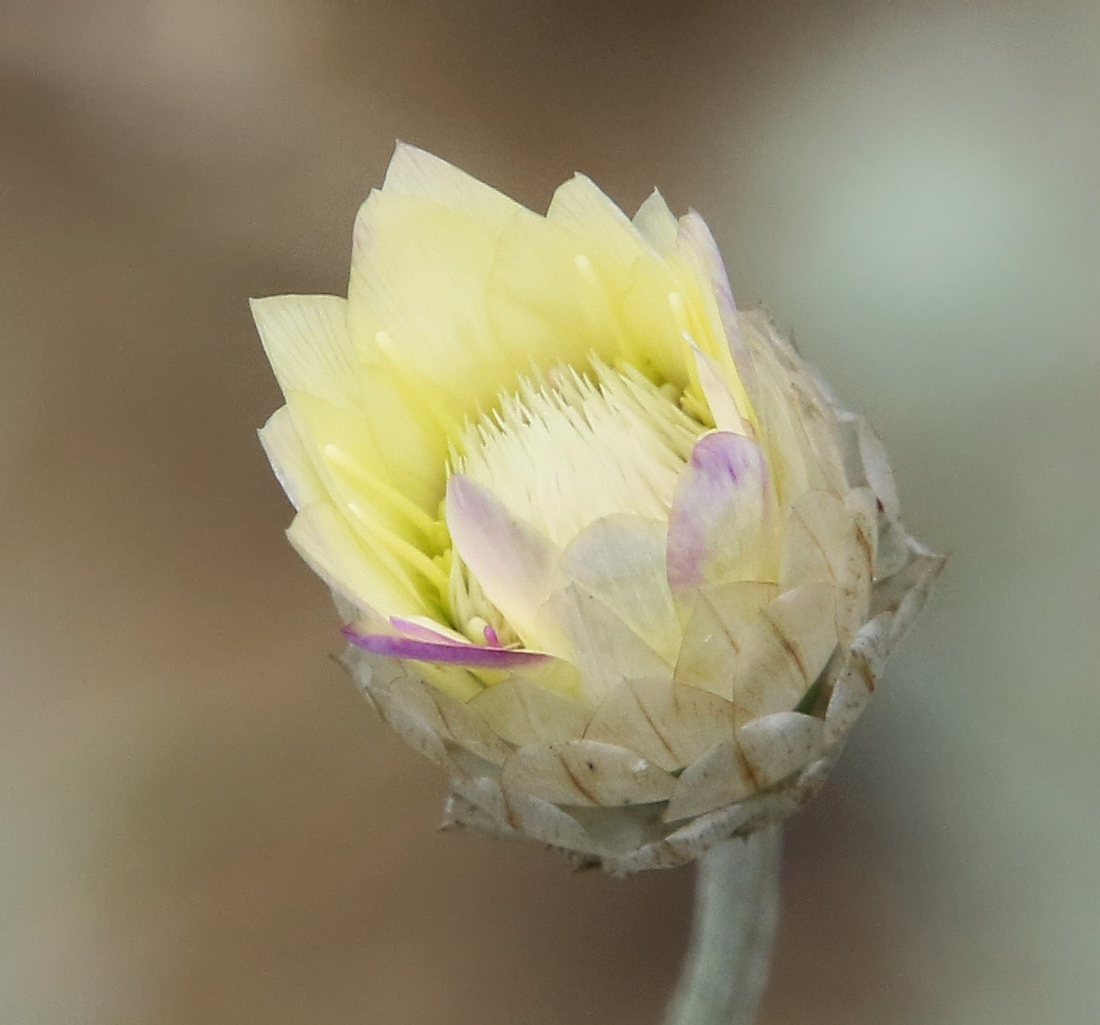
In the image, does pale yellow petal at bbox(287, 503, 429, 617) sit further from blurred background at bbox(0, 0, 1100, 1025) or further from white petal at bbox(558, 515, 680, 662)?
blurred background at bbox(0, 0, 1100, 1025)

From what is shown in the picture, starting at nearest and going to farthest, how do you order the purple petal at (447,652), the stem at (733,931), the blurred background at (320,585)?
the purple petal at (447,652) → the stem at (733,931) → the blurred background at (320,585)

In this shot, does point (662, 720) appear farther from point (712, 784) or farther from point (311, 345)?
point (311, 345)

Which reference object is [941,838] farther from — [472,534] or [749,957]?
[472,534]

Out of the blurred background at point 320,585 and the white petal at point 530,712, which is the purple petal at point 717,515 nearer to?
the white petal at point 530,712

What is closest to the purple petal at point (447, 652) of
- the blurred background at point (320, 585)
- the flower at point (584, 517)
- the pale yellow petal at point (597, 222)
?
the flower at point (584, 517)

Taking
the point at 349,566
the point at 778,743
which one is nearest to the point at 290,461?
the point at 349,566

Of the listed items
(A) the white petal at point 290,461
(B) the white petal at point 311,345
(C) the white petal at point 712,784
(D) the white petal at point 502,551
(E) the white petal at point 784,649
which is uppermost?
(B) the white petal at point 311,345

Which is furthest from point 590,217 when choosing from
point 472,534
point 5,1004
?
point 5,1004
